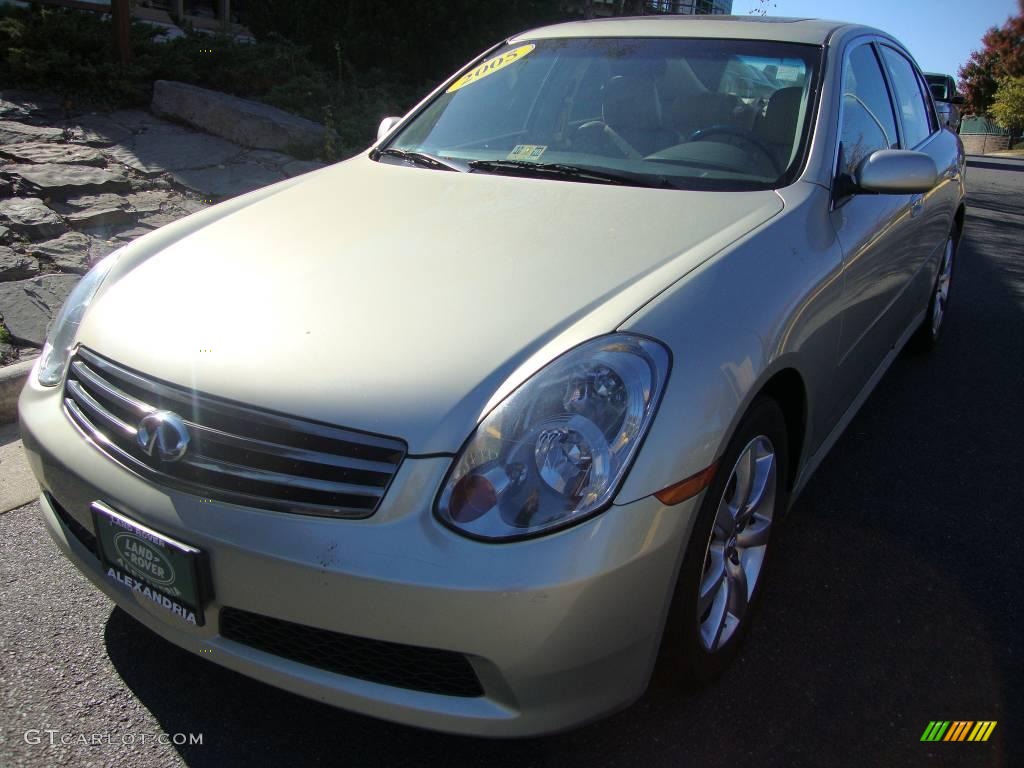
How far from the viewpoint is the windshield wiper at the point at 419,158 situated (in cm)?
304

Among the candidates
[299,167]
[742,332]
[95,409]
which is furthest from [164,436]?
[299,167]

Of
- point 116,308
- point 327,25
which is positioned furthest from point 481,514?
point 327,25

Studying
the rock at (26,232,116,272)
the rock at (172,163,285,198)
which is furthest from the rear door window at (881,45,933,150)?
the rock at (172,163,285,198)

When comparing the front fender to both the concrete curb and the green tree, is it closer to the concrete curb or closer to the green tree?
the concrete curb

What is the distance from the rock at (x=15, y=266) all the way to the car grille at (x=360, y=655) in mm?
3602

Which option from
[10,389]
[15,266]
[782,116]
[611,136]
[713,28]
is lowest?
[10,389]

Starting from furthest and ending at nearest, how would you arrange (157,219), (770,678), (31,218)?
(157,219) → (31,218) → (770,678)

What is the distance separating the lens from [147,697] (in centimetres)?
211

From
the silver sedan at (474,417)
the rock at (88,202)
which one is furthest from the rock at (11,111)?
the silver sedan at (474,417)

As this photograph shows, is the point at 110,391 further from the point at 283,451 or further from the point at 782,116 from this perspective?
the point at 782,116

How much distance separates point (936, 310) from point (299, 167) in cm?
469

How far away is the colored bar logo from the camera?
2.06 meters

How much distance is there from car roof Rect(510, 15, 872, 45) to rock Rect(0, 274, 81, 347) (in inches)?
102

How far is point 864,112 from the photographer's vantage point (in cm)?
320
